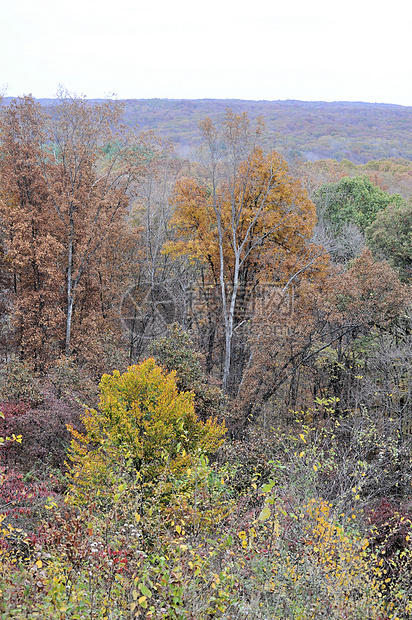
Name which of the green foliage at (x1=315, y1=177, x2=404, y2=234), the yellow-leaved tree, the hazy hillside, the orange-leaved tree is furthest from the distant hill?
the yellow-leaved tree

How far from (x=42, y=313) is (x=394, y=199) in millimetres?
19719

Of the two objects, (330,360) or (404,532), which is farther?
(330,360)

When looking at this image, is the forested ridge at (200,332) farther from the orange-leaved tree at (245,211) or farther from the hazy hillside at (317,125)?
the hazy hillside at (317,125)

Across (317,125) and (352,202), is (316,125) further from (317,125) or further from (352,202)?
(352,202)

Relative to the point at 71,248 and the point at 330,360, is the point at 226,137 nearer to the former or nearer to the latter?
the point at 71,248

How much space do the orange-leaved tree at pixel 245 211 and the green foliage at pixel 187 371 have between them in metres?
4.08

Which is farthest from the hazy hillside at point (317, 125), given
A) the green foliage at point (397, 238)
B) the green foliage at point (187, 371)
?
the green foliage at point (187, 371)

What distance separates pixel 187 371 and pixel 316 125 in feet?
265

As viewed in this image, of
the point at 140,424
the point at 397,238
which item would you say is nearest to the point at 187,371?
the point at 140,424

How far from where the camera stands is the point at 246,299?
20.3m

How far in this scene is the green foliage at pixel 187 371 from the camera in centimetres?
1289

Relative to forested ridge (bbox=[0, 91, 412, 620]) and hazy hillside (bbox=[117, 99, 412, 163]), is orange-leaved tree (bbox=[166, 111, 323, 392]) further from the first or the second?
hazy hillside (bbox=[117, 99, 412, 163])

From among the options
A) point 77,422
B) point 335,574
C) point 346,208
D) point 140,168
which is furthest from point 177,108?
point 335,574

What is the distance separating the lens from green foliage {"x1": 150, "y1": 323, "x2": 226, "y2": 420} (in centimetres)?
1289
